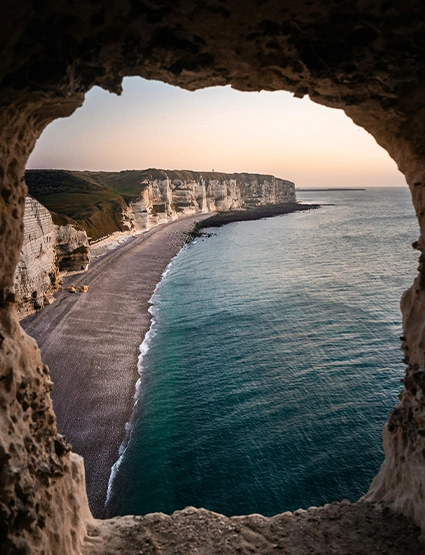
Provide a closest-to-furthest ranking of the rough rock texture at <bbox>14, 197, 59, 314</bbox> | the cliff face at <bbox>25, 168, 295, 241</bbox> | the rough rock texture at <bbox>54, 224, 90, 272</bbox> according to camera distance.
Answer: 1. the rough rock texture at <bbox>14, 197, 59, 314</bbox>
2. the rough rock texture at <bbox>54, 224, 90, 272</bbox>
3. the cliff face at <bbox>25, 168, 295, 241</bbox>

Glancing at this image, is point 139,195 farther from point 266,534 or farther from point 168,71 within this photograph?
point 266,534

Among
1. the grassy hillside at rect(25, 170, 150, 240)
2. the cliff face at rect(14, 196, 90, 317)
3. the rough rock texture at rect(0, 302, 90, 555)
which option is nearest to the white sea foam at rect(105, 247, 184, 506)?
the rough rock texture at rect(0, 302, 90, 555)

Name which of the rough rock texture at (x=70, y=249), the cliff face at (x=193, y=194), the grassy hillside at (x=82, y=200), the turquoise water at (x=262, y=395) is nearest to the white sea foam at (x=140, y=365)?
the turquoise water at (x=262, y=395)

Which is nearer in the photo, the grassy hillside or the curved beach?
the curved beach

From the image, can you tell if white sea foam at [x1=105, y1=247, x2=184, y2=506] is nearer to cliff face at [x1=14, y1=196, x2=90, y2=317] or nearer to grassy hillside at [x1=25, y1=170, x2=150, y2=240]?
cliff face at [x1=14, y1=196, x2=90, y2=317]

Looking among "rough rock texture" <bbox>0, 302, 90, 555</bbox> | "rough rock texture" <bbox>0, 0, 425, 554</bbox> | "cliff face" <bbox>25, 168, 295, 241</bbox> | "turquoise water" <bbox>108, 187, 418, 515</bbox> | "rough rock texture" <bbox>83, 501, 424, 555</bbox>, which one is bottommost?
"turquoise water" <bbox>108, 187, 418, 515</bbox>

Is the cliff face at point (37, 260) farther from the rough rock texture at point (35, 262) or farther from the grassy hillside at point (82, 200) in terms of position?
the grassy hillside at point (82, 200)
